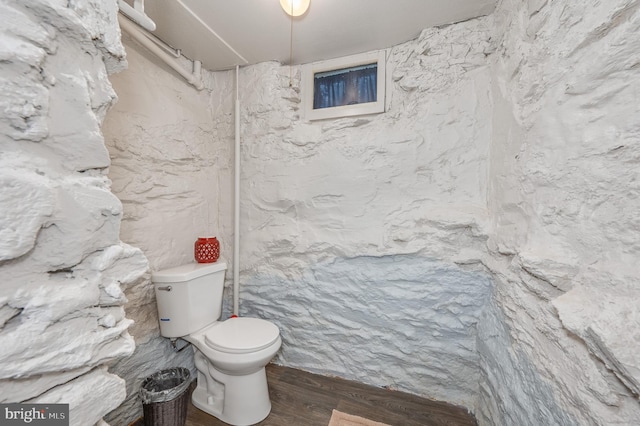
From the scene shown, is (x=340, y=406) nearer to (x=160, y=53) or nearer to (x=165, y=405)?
(x=165, y=405)

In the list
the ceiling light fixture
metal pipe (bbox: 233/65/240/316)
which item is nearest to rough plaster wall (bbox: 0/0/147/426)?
the ceiling light fixture

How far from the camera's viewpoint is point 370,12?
142cm

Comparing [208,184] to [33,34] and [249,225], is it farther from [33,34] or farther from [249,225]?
[33,34]

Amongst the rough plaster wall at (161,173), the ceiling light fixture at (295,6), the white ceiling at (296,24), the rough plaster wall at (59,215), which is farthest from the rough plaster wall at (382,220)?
the rough plaster wall at (59,215)

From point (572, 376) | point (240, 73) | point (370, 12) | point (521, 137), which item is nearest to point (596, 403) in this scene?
point (572, 376)

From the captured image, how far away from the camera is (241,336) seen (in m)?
1.46

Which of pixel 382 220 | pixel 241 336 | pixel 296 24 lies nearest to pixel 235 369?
pixel 241 336

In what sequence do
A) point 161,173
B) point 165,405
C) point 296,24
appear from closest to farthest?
point 165,405 < point 296,24 < point 161,173

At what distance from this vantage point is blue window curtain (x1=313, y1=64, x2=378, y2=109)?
1.75m

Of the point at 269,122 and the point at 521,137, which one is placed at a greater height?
the point at 269,122

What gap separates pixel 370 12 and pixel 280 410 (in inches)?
86.3

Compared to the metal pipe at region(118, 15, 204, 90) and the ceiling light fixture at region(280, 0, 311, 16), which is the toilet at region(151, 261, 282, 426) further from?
the ceiling light fixture at region(280, 0, 311, 16)

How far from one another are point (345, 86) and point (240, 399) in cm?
195

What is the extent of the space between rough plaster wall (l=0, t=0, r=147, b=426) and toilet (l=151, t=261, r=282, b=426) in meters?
0.58
